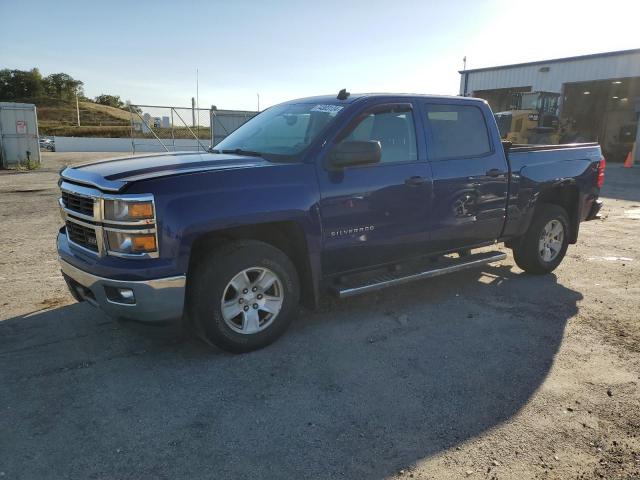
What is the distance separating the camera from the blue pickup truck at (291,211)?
3.23m

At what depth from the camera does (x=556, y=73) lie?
2884 cm

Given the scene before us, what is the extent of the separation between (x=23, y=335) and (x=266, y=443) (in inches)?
99.2

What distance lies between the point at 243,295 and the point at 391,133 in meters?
2.00

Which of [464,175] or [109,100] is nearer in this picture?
[464,175]

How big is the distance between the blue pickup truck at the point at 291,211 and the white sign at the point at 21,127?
17177mm

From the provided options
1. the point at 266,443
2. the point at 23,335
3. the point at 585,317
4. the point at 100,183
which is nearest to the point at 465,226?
the point at 585,317

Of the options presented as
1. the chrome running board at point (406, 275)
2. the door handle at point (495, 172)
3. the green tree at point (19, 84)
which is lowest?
→ the chrome running board at point (406, 275)

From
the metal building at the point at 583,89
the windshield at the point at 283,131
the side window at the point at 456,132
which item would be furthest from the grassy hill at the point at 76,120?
the side window at the point at 456,132

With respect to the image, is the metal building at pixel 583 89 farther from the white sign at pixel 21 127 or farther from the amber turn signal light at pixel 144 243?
the amber turn signal light at pixel 144 243

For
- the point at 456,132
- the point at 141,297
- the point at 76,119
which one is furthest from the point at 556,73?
the point at 76,119

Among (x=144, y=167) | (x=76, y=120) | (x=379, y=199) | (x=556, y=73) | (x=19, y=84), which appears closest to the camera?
(x=144, y=167)

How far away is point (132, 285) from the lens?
10.4 feet

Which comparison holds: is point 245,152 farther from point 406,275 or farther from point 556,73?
point 556,73

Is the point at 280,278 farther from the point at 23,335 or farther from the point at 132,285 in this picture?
the point at 23,335
